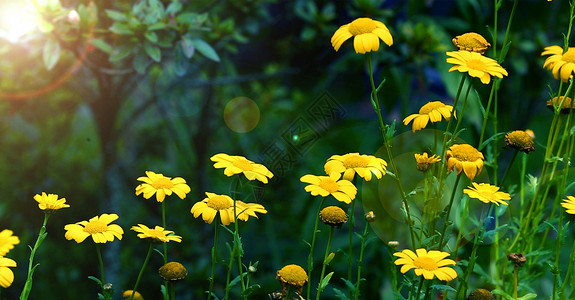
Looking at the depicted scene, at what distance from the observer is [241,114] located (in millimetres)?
2537

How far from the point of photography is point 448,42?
197cm

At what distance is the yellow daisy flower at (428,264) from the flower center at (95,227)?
45cm

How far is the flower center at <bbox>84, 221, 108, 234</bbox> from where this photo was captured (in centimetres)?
84

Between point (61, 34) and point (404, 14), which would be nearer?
point (61, 34)

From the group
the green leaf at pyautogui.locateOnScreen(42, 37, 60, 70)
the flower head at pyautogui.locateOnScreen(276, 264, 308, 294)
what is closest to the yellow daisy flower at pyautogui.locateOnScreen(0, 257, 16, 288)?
the flower head at pyautogui.locateOnScreen(276, 264, 308, 294)

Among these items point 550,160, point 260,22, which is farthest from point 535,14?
point 550,160

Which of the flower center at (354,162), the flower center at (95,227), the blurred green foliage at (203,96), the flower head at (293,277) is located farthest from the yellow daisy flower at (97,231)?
the blurred green foliage at (203,96)

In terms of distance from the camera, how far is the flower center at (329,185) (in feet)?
2.80

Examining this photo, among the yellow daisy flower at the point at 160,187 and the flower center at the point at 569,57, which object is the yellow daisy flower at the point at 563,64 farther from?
the yellow daisy flower at the point at 160,187

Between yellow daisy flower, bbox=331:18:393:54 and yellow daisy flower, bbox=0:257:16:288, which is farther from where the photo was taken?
yellow daisy flower, bbox=331:18:393:54

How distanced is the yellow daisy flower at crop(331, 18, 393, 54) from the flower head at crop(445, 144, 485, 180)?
0.20 m

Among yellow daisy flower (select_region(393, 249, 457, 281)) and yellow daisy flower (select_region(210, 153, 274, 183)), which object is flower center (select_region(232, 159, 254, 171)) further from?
yellow daisy flower (select_region(393, 249, 457, 281))

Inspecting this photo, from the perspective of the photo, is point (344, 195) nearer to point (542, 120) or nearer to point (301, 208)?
point (301, 208)

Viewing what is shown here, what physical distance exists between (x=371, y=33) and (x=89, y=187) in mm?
2266
